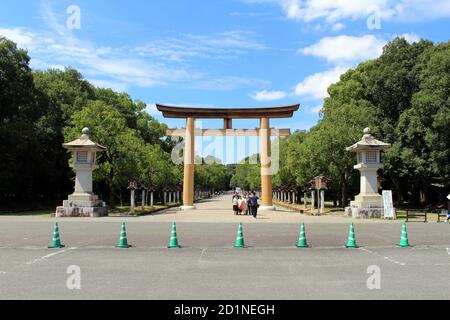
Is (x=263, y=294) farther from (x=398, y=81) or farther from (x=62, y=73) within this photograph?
(x=62, y=73)

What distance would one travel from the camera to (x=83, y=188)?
1201 inches

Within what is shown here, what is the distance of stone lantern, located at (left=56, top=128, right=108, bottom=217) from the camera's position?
2947 cm

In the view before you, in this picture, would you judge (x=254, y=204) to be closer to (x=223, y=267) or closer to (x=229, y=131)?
(x=229, y=131)

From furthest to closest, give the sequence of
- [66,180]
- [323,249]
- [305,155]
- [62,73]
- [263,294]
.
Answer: [62,73] < [66,180] < [305,155] < [323,249] < [263,294]

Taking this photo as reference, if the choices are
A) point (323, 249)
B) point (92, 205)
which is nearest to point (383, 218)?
point (323, 249)

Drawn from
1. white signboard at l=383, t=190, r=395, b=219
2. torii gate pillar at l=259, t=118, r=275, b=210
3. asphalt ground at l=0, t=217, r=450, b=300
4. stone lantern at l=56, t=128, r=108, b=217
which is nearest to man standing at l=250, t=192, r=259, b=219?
white signboard at l=383, t=190, r=395, b=219

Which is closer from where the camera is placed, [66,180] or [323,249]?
[323,249]

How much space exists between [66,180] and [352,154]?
104ft

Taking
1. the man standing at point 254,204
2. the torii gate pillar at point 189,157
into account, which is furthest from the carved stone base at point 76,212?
the torii gate pillar at point 189,157

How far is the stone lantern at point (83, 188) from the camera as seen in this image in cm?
2947

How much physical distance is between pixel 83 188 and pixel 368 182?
17.8 m

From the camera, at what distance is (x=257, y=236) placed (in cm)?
1781
